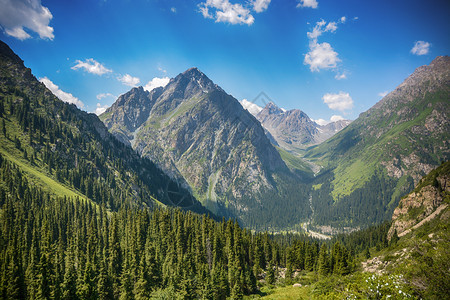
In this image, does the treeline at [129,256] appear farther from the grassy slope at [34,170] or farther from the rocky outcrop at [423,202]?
the rocky outcrop at [423,202]

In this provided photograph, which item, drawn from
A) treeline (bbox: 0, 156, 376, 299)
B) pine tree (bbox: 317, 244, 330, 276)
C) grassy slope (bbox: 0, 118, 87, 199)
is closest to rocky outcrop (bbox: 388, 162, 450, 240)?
treeline (bbox: 0, 156, 376, 299)

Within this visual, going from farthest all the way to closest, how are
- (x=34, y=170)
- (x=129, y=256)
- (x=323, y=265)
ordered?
1. (x=34, y=170)
2. (x=323, y=265)
3. (x=129, y=256)

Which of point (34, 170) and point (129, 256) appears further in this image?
point (34, 170)

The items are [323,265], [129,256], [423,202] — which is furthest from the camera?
[423,202]

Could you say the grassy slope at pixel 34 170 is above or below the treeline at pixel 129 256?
above

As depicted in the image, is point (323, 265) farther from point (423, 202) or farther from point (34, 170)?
point (34, 170)

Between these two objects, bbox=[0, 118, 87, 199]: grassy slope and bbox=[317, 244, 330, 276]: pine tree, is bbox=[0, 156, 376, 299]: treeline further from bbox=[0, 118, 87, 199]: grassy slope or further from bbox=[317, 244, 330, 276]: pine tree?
bbox=[0, 118, 87, 199]: grassy slope

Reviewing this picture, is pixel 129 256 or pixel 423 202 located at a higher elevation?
pixel 423 202

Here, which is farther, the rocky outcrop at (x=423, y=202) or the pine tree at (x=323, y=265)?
the rocky outcrop at (x=423, y=202)

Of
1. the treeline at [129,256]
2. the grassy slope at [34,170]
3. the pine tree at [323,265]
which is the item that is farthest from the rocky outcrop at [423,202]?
the grassy slope at [34,170]

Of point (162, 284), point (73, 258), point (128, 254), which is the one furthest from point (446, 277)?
point (73, 258)

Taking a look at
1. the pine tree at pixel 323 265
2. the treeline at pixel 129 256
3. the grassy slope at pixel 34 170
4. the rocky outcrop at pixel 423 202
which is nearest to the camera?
the treeline at pixel 129 256

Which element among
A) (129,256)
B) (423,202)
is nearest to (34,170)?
(129,256)

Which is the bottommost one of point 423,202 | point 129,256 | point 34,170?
point 129,256
